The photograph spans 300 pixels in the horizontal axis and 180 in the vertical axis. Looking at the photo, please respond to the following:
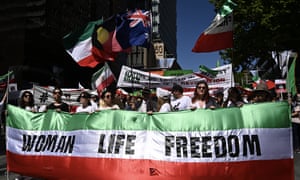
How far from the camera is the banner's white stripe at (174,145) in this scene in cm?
459

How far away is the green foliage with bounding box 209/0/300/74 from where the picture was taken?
18.4m

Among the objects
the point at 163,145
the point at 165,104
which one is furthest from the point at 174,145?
Result: the point at 165,104

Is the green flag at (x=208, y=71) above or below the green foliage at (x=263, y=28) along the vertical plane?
below

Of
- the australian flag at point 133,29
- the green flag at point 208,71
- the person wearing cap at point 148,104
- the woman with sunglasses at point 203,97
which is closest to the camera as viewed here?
the woman with sunglasses at point 203,97

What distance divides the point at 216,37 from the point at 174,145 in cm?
452

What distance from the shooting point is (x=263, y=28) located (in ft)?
63.8

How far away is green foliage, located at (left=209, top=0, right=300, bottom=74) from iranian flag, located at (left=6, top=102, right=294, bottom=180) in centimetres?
1493

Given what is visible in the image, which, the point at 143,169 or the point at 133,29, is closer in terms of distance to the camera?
the point at 143,169

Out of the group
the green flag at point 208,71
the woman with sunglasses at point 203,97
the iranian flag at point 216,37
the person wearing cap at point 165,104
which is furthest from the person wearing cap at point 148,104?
the green flag at point 208,71

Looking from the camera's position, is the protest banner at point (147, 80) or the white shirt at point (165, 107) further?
the protest banner at point (147, 80)

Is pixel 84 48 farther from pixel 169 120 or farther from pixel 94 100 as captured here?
pixel 169 120

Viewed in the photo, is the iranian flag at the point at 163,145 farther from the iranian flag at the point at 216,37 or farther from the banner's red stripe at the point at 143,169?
the iranian flag at the point at 216,37

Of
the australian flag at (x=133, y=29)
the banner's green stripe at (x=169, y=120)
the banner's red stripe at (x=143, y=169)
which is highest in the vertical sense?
the australian flag at (x=133, y=29)

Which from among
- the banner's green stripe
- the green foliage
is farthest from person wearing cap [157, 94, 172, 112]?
the green foliage
